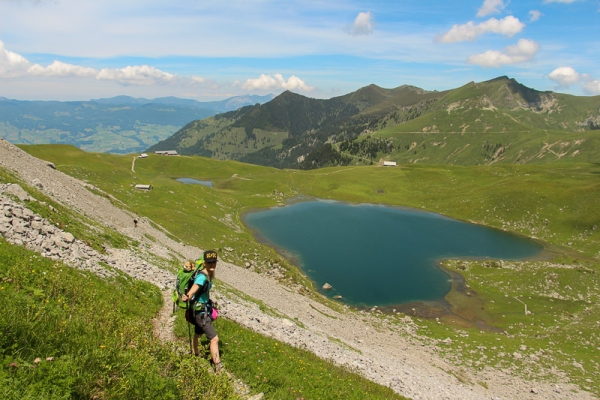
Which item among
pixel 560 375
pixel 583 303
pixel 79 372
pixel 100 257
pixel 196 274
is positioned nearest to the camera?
pixel 79 372

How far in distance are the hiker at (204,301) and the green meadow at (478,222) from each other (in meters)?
32.0

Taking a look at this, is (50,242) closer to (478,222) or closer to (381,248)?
(381,248)

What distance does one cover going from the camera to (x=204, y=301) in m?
12.7

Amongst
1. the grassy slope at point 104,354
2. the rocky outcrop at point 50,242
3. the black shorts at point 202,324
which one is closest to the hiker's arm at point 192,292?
the black shorts at point 202,324

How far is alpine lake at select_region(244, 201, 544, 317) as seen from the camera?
59.9 m

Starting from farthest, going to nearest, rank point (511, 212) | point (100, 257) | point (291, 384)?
A: point (511, 212)
point (100, 257)
point (291, 384)

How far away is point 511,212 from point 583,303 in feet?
184

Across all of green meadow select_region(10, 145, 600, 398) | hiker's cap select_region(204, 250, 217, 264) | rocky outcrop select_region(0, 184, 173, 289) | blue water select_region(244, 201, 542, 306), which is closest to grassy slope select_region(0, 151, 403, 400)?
rocky outcrop select_region(0, 184, 173, 289)

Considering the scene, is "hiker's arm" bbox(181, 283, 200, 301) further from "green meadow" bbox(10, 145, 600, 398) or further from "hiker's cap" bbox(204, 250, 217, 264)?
"green meadow" bbox(10, 145, 600, 398)

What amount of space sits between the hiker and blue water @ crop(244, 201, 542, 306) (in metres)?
46.0

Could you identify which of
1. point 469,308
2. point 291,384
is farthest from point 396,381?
point 469,308

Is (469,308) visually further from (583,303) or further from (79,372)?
(79,372)

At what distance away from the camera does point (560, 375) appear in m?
35.4

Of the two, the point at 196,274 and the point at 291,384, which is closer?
the point at 196,274
